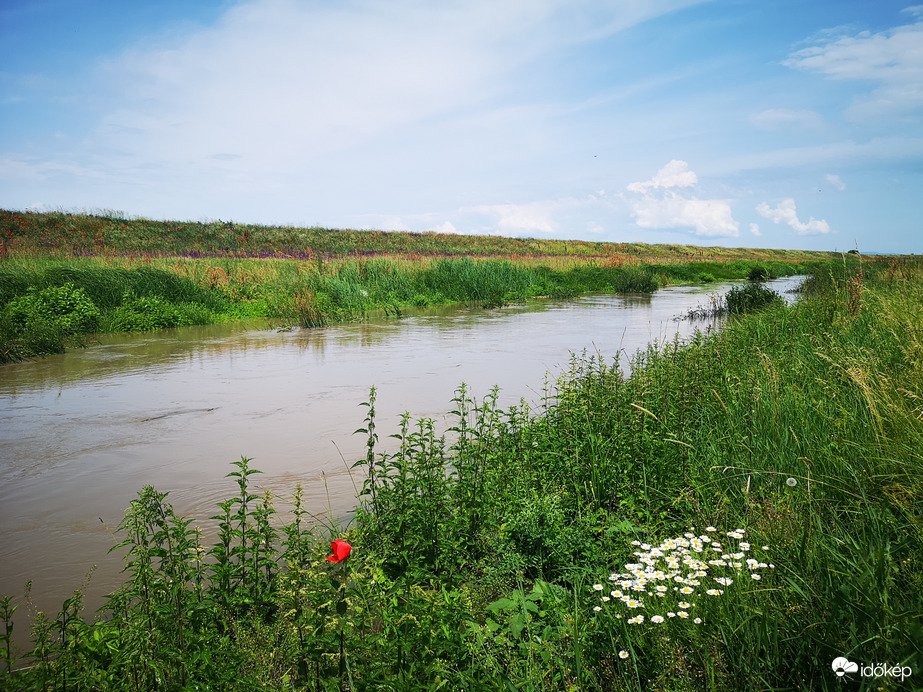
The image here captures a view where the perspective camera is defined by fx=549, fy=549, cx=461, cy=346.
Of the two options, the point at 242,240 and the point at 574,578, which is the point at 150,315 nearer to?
the point at 574,578

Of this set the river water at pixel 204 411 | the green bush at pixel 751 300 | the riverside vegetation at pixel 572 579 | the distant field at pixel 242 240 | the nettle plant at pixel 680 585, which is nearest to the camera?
the riverside vegetation at pixel 572 579

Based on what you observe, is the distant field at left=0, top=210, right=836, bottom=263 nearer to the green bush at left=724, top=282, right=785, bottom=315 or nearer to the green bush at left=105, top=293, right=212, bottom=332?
the green bush at left=724, top=282, right=785, bottom=315

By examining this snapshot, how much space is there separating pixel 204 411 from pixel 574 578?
573 centimetres

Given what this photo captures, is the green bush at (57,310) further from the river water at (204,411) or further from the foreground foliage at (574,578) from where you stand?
the foreground foliage at (574,578)

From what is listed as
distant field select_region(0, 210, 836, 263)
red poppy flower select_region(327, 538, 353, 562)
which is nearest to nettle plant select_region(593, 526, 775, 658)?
red poppy flower select_region(327, 538, 353, 562)

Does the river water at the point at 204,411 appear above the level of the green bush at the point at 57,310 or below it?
below

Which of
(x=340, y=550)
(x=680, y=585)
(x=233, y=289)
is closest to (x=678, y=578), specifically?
(x=680, y=585)

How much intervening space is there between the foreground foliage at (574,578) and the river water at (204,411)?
569 millimetres

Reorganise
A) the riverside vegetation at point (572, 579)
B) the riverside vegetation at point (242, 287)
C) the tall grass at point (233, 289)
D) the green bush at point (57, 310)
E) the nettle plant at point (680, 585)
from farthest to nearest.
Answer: the riverside vegetation at point (242, 287) → the tall grass at point (233, 289) → the green bush at point (57, 310) → the nettle plant at point (680, 585) → the riverside vegetation at point (572, 579)

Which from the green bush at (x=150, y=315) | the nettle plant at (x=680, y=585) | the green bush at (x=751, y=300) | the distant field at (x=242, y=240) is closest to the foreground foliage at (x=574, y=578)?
the nettle plant at (x=680, y=585)

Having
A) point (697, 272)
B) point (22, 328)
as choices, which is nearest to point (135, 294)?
point (22, 328)

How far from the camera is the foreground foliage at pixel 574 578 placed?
1943 mm

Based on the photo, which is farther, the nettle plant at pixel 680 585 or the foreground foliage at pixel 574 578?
the nettle plant at pixel 680 585

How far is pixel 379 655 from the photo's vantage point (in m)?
2.07
